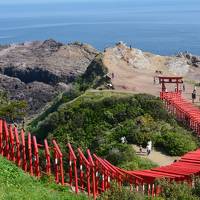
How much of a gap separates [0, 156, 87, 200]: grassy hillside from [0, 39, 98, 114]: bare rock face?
64185mm

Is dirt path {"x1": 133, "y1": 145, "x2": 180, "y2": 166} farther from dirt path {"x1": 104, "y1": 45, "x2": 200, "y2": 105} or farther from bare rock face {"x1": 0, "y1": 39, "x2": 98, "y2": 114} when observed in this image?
bare rock face {"x1": 0, "y1": 39, "x2": 98, "y2": 114}

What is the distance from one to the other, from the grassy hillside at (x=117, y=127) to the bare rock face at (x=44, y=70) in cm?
4387

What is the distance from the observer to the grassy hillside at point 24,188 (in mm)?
13477

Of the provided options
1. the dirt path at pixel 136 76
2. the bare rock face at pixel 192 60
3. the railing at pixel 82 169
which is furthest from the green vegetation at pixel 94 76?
the railing at pixel 82 169

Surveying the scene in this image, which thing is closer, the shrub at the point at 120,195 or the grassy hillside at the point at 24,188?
the shrub at the point at 120,195

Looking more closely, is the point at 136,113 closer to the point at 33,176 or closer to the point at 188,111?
the point at 188,111

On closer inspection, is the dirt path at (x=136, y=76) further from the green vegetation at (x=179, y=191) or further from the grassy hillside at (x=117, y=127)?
the green vegetation at (x=179, y=191)

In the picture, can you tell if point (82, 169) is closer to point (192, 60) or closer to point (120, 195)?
point (120, 195)

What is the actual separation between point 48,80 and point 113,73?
45.9 m

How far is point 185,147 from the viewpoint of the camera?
28.0 m

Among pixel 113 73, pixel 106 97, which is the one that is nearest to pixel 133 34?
pixel 113 73

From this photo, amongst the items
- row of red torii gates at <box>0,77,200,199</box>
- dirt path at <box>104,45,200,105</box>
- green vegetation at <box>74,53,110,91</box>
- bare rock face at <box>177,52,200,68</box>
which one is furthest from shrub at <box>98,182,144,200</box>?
bare rock face at <box>177,52,200,68</box>

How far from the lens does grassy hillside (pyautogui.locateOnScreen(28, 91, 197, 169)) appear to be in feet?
92.1

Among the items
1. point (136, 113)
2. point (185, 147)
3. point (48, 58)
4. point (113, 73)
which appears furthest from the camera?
point (48, 58)
